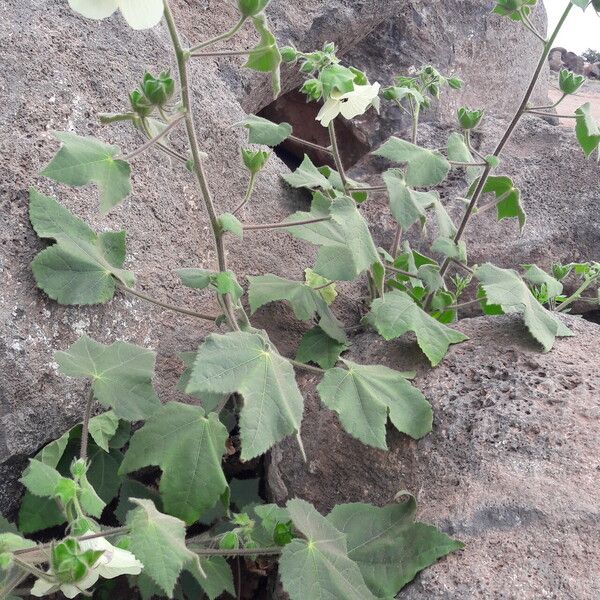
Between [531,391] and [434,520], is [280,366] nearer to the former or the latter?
[434,520]

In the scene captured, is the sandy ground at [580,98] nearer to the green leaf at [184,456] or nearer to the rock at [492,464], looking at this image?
the rock at [492,464]

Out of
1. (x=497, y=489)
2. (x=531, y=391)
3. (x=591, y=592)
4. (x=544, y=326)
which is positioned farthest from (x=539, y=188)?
(x=591, y=592)

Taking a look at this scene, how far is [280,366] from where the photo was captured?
1.20m


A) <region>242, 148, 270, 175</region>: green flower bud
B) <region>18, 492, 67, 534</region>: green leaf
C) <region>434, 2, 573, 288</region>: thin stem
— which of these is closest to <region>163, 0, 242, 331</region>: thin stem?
<region>242, 148, 270, 175</region>: green flower bud

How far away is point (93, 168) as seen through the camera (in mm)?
1177

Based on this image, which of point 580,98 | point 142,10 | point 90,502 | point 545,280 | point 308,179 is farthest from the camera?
point 580,98

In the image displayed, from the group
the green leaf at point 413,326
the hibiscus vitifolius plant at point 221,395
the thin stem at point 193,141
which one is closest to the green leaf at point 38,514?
the hibiscus vitifolius plant at point 221,395

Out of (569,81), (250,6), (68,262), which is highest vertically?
(569,81)

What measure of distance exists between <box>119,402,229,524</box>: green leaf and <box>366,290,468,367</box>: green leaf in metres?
0.43

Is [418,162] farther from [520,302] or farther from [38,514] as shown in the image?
[38,514]

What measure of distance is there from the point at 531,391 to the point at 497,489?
0.23 meters

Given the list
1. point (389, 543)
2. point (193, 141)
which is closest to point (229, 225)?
point (193, 141)

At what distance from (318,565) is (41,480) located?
0.44 m

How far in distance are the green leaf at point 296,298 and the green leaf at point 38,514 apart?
0.56m
